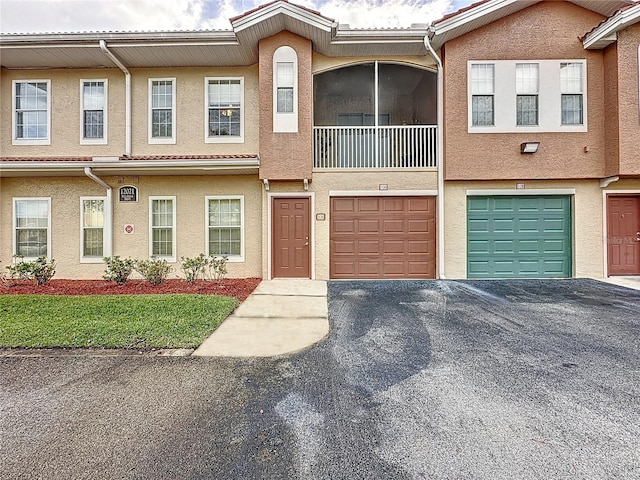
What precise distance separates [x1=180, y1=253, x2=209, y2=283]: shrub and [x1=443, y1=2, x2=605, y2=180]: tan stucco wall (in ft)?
24.5

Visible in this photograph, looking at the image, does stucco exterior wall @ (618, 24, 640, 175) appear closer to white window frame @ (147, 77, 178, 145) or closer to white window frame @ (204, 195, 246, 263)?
white window frame @ (204, 195, 246, 263)

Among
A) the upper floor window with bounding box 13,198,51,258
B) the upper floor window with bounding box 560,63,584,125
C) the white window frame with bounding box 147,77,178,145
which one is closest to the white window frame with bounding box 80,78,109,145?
the white window frame with bounding box 147,77,178,145

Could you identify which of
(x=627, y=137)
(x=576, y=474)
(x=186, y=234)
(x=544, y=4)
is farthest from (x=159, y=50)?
(x=627, y=137)

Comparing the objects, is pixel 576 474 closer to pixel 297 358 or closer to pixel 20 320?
pixel 297 358

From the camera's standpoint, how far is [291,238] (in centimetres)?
938

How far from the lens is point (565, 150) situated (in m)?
8.88

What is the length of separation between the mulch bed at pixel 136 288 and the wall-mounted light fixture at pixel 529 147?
800 cm

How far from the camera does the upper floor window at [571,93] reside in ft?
29.3

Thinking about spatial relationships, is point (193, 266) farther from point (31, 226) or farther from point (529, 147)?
point (529, 147)

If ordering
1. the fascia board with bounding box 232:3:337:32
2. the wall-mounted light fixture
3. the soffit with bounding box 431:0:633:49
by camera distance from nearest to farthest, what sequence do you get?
the fascia board with bounding box 232:3:337:32 → the soffit with bounding box 431:0:633:49 → the wall-mounted light fixture

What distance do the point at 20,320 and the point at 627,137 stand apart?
44.8 ft

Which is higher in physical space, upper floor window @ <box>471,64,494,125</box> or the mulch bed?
upper floor window @ <box>471,64,494,125</box>

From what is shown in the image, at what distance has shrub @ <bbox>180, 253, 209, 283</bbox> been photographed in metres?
8.62

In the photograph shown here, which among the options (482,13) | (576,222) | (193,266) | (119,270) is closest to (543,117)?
(576,222)
